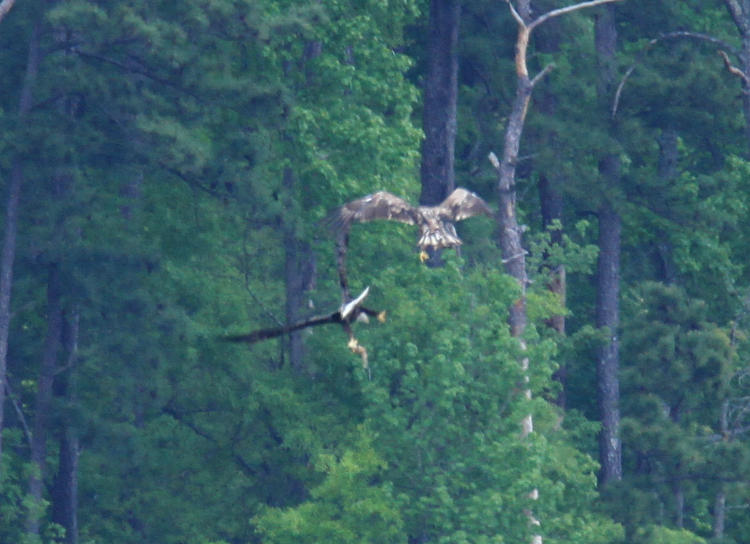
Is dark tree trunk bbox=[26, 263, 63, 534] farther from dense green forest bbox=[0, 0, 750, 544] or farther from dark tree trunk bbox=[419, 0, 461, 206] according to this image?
dark tree trunk bbox=[419, 0, 461, 206]

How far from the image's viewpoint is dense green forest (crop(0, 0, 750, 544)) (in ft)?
79.6

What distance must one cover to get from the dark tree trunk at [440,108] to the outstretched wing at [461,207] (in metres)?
4.12

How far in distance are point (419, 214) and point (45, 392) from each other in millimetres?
7931

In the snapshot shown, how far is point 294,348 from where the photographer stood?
96.8 ft

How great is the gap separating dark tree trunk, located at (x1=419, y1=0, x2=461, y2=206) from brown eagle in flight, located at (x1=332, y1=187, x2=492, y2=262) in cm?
433

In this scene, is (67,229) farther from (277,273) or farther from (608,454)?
(608,454)

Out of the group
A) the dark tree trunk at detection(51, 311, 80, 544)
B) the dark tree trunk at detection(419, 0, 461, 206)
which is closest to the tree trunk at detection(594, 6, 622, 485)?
the dark tree trunk at detection(419, 0, 461, 206)

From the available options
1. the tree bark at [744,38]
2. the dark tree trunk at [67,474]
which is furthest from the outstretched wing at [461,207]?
the dark tree trunk at [67,474]

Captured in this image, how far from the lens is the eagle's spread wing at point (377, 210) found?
24.6 meters

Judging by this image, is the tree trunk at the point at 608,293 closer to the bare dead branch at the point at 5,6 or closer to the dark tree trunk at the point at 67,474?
the dark tree trunk at the point at 67,474

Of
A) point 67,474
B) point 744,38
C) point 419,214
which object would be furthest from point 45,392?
point 744,38

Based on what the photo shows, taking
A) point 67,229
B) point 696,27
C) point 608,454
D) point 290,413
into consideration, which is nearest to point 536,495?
point 290,413

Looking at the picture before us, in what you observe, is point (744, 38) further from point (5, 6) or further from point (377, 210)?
point (5, 6)

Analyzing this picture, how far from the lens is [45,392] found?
2947cm
